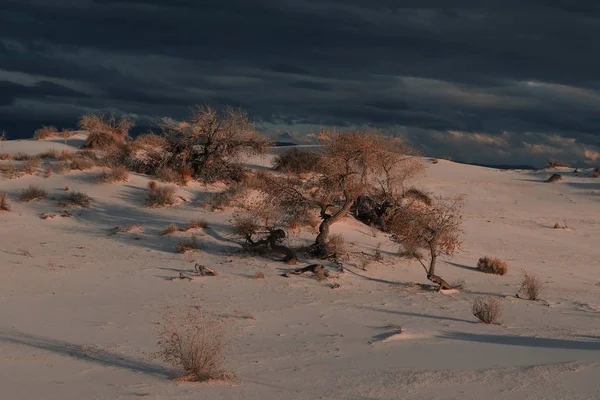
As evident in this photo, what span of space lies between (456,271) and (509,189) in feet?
67.1

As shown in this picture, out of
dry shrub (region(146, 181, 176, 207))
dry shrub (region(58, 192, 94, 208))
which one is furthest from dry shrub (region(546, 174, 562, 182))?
dry shrub (region(58, 192, 94, 208))

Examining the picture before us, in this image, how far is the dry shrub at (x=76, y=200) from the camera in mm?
22578

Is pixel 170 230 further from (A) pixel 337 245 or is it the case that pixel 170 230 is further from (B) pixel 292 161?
(B) pixel 292 161

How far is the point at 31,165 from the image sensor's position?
2625cm

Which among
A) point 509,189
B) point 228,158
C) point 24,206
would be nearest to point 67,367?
point 24,206

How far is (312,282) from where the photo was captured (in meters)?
16.1

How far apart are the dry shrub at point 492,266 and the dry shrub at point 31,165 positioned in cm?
1564

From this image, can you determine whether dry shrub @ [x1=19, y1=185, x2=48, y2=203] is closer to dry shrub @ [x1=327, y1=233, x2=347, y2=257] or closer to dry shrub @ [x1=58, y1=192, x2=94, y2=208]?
dry shrub @ [x1=58, y1=192, x2=94, y2=208]

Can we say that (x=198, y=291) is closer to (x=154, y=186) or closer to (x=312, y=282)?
(x=312, y=282)

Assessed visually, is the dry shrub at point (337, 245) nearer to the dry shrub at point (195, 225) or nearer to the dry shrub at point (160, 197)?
the dry shrub at point (195, 225)

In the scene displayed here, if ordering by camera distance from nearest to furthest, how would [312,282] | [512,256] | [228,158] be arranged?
[312,282] < [512,256] < [228,158]

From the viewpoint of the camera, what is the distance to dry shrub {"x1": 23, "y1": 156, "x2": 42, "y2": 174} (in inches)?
1013

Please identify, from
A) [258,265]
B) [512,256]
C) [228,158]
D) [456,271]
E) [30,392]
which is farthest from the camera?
[228,158]

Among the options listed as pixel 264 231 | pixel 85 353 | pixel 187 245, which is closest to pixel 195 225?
pixel 187 245
